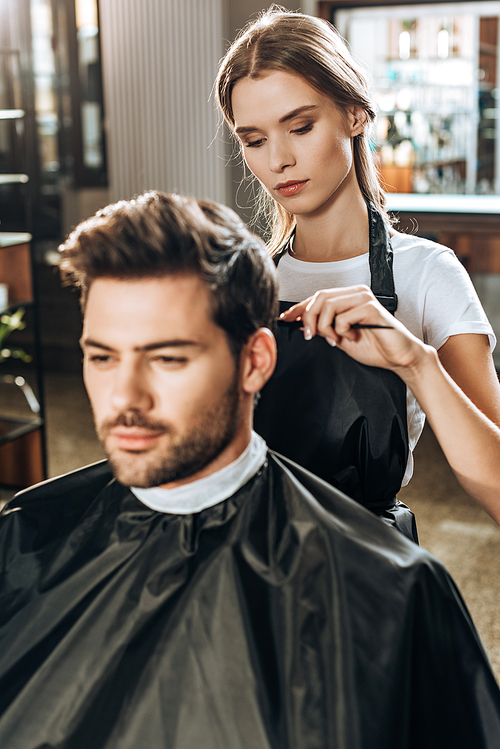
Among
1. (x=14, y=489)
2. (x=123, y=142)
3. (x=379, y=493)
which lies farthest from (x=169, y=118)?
(x=379, y=493)

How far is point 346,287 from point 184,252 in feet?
1.01

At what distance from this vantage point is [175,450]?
3.08ft

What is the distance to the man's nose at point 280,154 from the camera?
1.17 meters

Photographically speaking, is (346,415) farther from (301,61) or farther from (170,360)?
(301,61)

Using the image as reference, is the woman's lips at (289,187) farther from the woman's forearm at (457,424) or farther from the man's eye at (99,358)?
the man's eye at (99,358)

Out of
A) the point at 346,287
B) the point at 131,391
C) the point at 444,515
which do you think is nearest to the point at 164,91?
the point at 444,515

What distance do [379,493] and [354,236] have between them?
17.5 inches

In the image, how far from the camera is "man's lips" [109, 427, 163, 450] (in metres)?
0.92

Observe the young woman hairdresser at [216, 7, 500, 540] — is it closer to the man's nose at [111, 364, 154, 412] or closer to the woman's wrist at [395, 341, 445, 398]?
the woman's wrist at [395, 341, 445, 398]

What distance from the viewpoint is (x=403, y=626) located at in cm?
92

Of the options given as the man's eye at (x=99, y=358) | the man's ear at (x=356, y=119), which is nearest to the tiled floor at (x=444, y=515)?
the man's ear at (x=356, y=119)

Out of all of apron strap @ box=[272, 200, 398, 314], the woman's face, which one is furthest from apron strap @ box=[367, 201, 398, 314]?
the woman's face

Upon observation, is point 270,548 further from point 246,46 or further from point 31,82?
point 31,82

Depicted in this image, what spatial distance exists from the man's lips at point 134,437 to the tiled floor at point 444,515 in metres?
1.88
